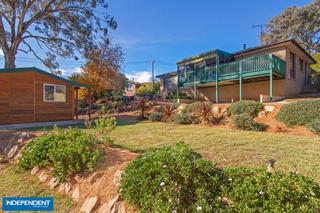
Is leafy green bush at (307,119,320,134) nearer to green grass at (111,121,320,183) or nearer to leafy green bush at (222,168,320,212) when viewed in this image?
green grass at (111,121,320,183)

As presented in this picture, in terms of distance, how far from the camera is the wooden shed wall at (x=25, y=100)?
9.74m

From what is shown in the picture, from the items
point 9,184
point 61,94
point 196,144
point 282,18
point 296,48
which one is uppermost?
point 282,18

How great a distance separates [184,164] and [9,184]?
3.92 metres

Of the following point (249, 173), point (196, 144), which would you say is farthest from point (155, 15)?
point (249, 173)

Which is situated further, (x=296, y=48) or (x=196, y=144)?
(x=296, y=48)

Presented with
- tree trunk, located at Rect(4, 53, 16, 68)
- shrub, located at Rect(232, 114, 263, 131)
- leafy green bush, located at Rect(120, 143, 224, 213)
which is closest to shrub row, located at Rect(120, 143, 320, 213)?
leafy green bush, located at Rect(120, 143, 224, 213)

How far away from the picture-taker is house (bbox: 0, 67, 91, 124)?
9.79 metres

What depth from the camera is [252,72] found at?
12688 mm

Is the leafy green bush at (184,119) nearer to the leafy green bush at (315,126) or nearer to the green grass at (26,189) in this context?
the leafy green bush at (315,126)

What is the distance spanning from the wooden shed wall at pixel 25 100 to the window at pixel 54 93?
8.1 inches

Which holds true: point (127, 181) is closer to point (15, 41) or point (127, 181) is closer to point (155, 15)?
point (155, 15)

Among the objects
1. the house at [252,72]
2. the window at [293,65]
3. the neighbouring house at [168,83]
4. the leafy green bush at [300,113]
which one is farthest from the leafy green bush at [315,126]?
the neighbouring house at [168,83]

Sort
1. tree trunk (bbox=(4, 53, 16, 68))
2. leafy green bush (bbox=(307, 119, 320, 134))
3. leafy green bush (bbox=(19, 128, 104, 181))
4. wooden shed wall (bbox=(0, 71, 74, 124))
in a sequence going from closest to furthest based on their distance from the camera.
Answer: leafy green bush (bbox=(19, 128, 104, 181)) < leafy green bush (bbox=(307, 119, 320, 134)) < wooden shed wall (bbox=(0, 71, 74, 124)) < tree trunk (bbox=(4, 53, 16, 68))

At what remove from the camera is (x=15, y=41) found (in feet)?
48.8
